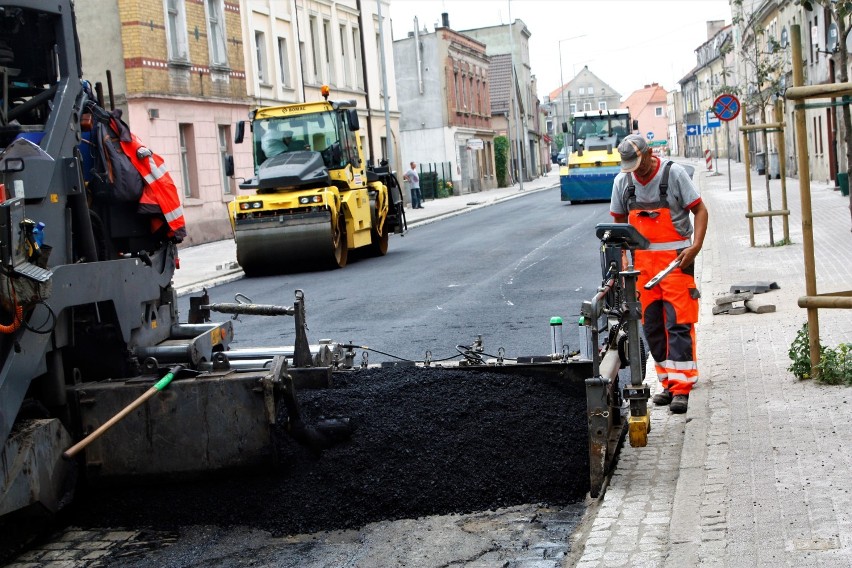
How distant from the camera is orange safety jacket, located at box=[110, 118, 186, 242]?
6.02m

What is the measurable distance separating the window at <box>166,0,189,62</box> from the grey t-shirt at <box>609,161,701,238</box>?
23789 millimetres

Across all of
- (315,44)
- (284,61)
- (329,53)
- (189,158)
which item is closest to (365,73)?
(329,53)

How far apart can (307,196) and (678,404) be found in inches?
495

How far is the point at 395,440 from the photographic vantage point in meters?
5.89

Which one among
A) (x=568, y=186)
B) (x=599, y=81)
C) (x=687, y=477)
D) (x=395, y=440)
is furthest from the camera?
(x=599, y=81)

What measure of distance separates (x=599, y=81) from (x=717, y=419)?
163172 mm

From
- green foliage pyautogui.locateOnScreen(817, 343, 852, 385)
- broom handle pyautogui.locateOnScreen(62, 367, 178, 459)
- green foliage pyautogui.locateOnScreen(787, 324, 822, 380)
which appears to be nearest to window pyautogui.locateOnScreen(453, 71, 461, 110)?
green foliage pyautogui.locateOnScreen(787, 324, 822, 380)

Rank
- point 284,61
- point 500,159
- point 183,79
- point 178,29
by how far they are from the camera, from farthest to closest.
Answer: point 500,159
point 284,61
point 178,29
point 183,79

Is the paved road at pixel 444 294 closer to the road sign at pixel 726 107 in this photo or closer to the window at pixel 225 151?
the road sign at pixel 726 107

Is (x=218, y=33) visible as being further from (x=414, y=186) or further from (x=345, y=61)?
(x=414, y=186)

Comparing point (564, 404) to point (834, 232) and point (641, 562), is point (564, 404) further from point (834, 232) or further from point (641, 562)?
point (834, 232)

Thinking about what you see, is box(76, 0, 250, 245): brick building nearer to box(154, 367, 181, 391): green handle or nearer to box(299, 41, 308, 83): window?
box(299, 41, 308, 83): window

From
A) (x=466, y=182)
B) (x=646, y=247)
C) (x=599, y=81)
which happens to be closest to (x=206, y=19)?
(x=646, y=247)

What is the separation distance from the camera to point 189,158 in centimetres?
3003
